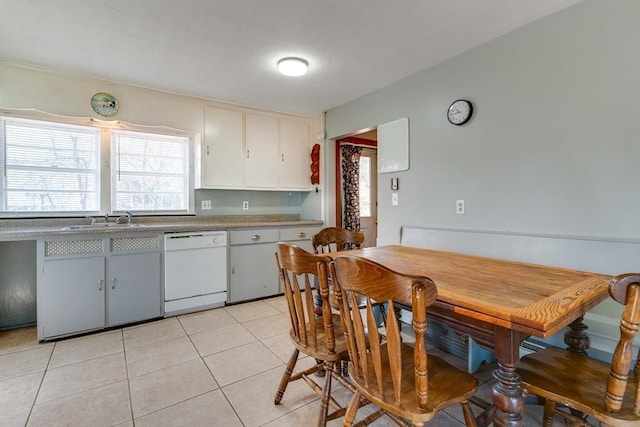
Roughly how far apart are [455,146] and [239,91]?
232 centimetres

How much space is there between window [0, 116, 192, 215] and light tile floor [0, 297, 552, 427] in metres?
1.26

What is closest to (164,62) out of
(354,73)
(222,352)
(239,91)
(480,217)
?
(239,91)

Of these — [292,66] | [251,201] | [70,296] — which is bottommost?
[70,296]

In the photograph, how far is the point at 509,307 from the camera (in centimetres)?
106

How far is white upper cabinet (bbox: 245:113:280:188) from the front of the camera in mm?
3857

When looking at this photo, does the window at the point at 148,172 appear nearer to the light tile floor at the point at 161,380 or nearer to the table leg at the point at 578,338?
the light tile floor at the point at 161,380

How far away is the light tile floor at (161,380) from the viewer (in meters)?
1.63

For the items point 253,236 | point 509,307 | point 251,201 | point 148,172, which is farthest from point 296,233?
point 509,307

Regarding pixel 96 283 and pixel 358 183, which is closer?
pixel 96 283

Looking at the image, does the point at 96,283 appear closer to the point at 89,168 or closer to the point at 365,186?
the point at 89,168

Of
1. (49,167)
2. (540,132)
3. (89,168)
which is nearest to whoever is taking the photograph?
(540,132)

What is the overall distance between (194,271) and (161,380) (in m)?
1.32

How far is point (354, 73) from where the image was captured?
291 centimetres

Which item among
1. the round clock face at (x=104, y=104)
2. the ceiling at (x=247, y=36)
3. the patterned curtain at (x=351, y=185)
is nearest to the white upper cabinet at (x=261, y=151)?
the ceiling at (x=247, y=36)
